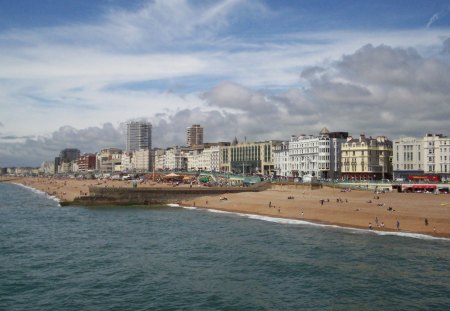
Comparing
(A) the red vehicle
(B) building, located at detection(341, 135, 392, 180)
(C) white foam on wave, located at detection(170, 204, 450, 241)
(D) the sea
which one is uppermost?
(B) building, located at detection(341, 135, 392, 180)

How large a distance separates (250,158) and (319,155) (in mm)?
49243

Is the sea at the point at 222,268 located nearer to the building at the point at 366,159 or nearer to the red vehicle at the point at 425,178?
the red vehicle at the point at 425,178

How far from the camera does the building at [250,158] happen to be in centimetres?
15000

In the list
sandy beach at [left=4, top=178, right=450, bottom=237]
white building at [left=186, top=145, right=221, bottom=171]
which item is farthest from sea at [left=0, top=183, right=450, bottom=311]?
white building at [left=186, top=145, right=221, bottom=171]

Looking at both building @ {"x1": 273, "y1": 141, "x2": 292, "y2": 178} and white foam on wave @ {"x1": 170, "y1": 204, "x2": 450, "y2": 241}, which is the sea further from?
building @ {"x1": 273, "y1": 141, "x2": 292, "y2": 178}

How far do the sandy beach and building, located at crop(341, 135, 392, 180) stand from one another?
67.3ft

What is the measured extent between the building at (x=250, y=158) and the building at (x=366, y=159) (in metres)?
39.2

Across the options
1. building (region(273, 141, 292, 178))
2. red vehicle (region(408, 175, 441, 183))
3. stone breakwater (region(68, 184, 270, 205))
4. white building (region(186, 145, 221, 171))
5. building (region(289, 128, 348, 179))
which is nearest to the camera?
stone breakwater (region(68, 184, 270, 205))

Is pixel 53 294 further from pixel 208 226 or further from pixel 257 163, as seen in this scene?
pixel 257 163

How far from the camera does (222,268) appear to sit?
31.5 m

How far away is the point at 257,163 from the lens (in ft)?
509

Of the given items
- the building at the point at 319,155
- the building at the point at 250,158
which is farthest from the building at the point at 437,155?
the building at the point at 250,158

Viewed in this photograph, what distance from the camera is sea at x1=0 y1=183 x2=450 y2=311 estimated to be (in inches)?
978

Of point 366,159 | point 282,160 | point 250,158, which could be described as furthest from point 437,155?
point 250,158
